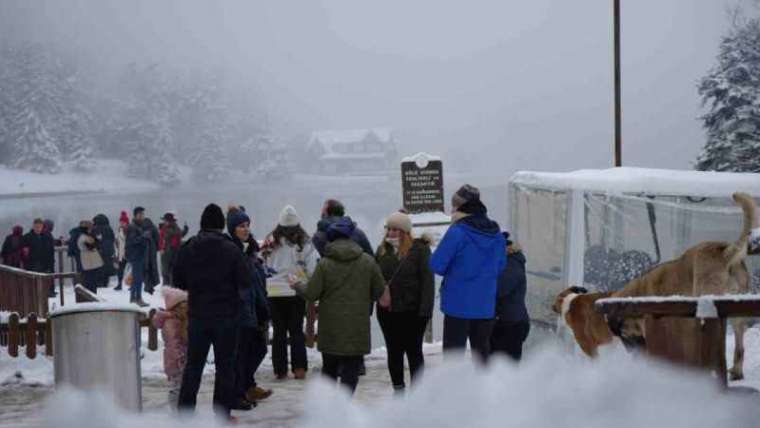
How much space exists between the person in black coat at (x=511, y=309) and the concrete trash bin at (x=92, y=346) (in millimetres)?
3511

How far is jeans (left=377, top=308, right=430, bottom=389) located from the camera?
8602 mm

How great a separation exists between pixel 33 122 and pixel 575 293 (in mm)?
74144

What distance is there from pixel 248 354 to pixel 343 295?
1628 mm

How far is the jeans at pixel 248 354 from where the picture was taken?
8.55 m

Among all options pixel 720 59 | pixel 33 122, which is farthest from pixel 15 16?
pixel 720 59

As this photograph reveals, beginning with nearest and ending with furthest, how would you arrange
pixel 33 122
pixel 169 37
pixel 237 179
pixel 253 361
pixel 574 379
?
pixel 574 379, pixel 253 361, pixel 33 122, pixel 237 179, pixel 169 37

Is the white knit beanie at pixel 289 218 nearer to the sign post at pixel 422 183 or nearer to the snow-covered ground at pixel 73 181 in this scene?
the sign post at pixel 422 183

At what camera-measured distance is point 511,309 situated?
9.52 metres

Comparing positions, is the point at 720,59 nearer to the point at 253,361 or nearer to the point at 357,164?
the point at 253,361

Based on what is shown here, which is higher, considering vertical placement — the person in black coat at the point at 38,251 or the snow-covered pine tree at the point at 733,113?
the snow-covered pine tree at the point at 733,113

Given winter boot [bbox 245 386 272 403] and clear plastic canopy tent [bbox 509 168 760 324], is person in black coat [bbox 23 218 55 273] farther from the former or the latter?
winter boot [bbox 245 386 272 403]

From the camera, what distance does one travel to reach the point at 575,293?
10.3 meters

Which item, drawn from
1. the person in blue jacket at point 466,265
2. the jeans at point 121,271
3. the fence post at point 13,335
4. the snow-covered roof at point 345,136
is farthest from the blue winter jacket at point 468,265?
the snow-covered roof at point 345,136

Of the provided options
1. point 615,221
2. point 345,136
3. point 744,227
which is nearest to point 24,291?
point 615,221
